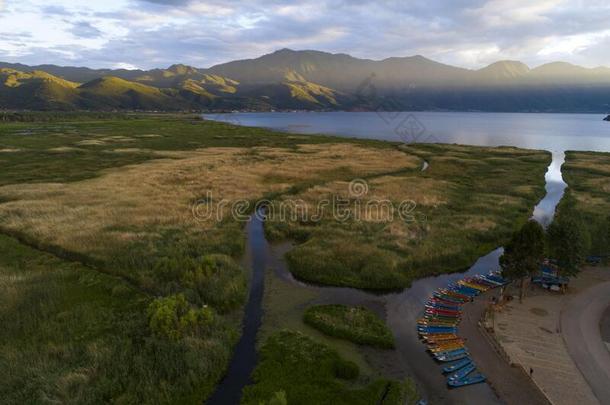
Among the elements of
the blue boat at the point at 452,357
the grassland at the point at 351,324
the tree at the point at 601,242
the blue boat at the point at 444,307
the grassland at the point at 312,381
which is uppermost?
the tree at the point at 601,242

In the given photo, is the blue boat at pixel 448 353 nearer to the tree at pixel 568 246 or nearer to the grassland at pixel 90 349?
the grassland at pixel 90 349

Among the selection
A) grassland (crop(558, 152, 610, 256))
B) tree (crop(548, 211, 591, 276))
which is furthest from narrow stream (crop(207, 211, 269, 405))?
grassland (crop(558, 152, 610, 256))

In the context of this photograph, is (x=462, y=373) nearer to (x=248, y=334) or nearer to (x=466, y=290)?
(x=466, y=290)

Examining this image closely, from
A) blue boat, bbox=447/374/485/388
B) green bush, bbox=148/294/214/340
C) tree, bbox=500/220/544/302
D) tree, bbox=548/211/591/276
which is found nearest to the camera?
blue boat, bbox=447/374/485/388

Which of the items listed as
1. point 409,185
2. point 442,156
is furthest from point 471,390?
point 442,156

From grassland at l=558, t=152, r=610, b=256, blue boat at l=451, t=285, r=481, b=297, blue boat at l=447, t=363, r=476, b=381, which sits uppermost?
grassland at l=558, t=152, r=610, b=256

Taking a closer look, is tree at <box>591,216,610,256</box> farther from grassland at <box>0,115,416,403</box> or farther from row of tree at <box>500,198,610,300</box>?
grassland at <box>0,115,416,403</box>

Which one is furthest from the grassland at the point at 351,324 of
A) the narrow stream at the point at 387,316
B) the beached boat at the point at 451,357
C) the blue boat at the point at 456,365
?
the blue boat at the point at 456,365
